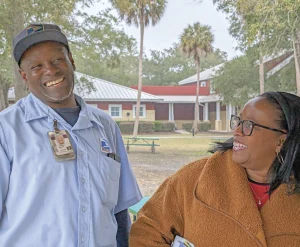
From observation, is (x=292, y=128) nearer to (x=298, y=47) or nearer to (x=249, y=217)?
(x=249, y=217)

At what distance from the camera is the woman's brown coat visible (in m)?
1.48

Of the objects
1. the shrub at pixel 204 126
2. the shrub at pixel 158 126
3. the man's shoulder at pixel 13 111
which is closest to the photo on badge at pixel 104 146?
the man's shoulder at pixel 13 111

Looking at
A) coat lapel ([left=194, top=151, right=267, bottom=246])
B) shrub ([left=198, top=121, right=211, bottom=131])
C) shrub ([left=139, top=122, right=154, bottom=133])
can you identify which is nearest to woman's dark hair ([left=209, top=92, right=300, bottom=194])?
coat lapel ([left=194, top=151, right=267, bottom=246])

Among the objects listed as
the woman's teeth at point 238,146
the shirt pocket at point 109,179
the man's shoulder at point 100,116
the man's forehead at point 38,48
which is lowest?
the shirt pocket at point 109,179

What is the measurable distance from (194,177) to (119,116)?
22.4 meters

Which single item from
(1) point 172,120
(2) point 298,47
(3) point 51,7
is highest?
(3) point 51,7

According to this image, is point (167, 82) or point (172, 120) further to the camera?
point (167, 82)

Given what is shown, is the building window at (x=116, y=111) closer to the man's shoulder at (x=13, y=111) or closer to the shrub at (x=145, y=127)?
the shrub at (x=145, y=127)

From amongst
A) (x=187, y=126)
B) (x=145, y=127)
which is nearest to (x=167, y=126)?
(x=145, y=127)

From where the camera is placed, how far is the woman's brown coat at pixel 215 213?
4.85ft

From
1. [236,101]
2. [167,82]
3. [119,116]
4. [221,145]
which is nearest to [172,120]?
[119,116]

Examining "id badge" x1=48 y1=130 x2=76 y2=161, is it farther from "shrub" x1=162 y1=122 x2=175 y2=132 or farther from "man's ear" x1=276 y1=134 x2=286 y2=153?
"shrub" x1=162 y1=122 x2=175 y2=132

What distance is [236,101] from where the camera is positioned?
63.5 ft

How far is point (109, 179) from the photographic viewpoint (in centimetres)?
144
